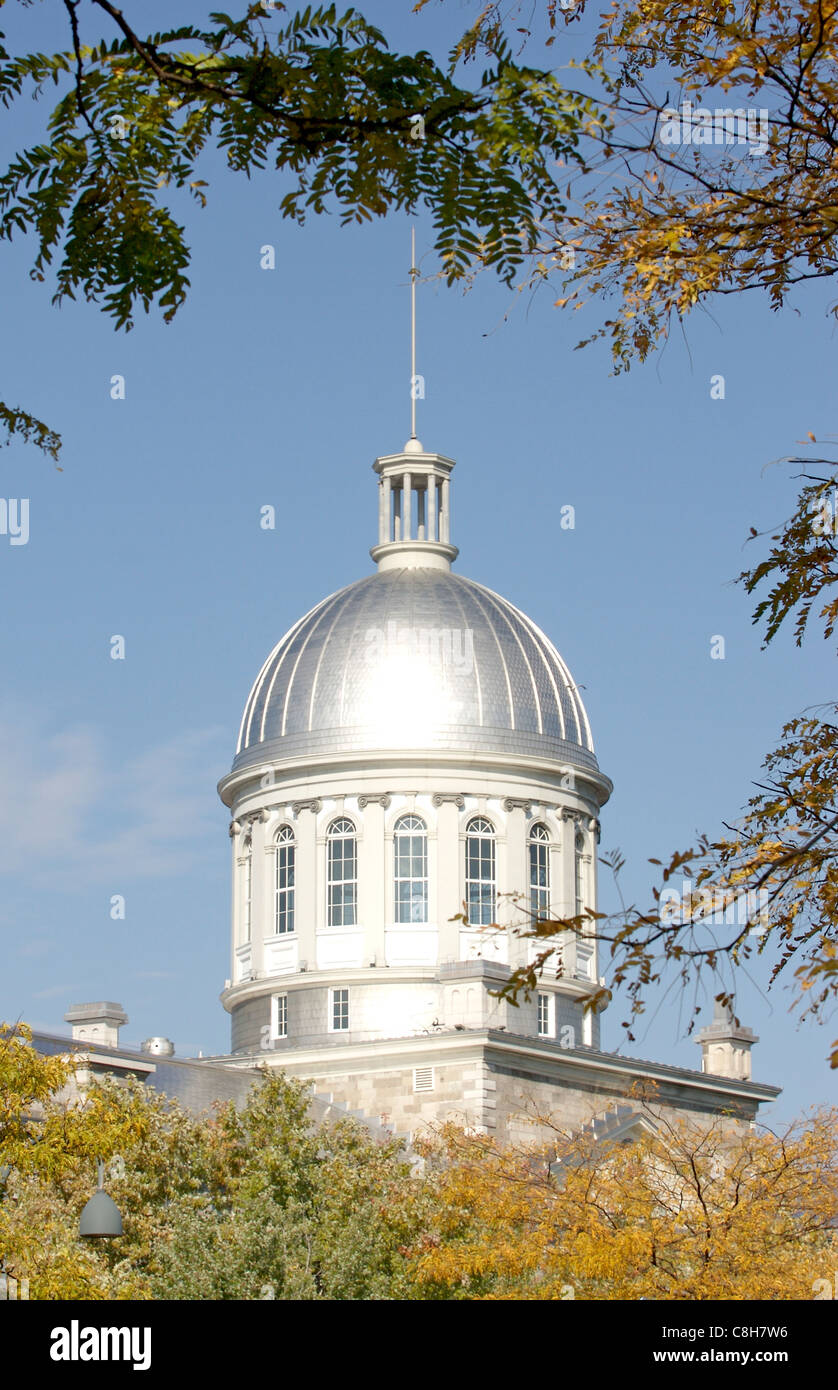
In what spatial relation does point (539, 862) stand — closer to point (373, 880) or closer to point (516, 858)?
point (516, 858)

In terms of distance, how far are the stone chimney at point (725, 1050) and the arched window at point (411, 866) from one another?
10888mm

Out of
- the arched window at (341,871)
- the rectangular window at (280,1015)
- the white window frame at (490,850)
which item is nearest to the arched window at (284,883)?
the arched window at (341,871)

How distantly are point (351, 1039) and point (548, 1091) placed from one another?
21.0 ft

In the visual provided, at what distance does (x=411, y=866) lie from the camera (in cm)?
6322

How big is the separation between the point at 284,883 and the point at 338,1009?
4.80m

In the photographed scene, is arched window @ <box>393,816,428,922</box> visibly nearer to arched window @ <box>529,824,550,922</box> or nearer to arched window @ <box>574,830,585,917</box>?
arched window @ <box>529,824,550,922</box>

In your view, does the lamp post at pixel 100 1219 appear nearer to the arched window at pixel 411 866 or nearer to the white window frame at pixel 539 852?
the arched window at pixel 411 866

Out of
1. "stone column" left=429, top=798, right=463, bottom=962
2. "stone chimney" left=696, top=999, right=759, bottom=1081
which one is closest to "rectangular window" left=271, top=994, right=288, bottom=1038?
"stone column" left=429, top=798, right=463, bottom=962

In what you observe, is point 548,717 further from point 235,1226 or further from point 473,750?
point 235,1226

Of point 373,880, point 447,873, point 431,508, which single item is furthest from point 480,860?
point 431,508

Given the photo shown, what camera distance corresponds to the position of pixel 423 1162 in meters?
51.6

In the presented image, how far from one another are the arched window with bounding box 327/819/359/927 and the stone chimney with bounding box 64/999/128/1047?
901cm

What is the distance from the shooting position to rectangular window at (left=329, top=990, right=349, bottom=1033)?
204 ft

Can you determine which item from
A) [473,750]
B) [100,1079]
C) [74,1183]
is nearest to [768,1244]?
[74,1183]
